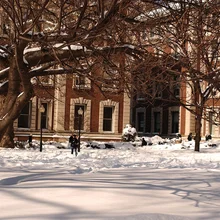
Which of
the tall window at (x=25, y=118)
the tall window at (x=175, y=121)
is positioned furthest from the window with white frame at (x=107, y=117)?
the tall window at (x=175, y=121)

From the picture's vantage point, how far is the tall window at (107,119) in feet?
137

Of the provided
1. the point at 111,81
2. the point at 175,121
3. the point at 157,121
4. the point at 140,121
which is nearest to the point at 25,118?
the point at 175,121

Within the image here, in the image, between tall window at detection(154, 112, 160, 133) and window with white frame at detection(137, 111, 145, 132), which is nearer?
tall window at detection(154, 112, 160, 133)

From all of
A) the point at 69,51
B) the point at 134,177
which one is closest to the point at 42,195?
the point at 134,177

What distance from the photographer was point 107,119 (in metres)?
41.8

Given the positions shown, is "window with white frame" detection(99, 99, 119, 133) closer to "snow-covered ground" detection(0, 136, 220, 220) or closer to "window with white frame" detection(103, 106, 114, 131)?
"window with white frame" detection(103, 106, 114, 131)

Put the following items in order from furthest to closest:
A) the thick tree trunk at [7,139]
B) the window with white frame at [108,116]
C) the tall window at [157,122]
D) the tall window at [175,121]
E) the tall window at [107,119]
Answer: the tall window at [157,122] → the tall window at [175,121] → the tall window at [107,119] → the window with white frame at [108,116] → the thick tree trunk at [7,139]

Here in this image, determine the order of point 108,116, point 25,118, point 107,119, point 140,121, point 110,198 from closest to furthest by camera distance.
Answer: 1. point 110,198
2. point 25,118
3. point 107,119
4. point 108,116
5. point 140,121

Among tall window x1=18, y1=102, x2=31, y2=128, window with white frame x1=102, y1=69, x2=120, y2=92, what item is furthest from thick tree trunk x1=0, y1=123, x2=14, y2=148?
window with white frame x1=102, y1=69, x2=120, y2=92

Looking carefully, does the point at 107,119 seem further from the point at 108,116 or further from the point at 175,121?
the point at 175,121

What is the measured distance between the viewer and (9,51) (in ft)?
45.2

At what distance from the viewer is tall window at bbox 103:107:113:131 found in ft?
137

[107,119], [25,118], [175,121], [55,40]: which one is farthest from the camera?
[175,121]

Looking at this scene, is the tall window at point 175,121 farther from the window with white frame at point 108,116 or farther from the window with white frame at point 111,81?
the window with white frame at point 111,81
